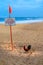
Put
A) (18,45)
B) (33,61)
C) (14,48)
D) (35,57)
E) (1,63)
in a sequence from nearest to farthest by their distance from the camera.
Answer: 1. (1,63)
2. (33,61)
3. (35,57)
4. (14,48)
5. (18,45)

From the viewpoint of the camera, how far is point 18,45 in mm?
9812

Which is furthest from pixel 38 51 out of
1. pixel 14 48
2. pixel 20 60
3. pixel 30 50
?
pixel 20 60

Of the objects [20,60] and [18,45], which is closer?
[20,60]

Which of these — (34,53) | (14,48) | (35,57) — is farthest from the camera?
(14,48)

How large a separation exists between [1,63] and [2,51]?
195cm

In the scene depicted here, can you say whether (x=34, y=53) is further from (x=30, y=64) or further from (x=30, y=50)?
(x=30, y=64)

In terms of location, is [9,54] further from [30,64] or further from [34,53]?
[30,64]

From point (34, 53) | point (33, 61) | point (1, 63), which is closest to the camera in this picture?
point (1, 63)

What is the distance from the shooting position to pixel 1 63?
6586 mm

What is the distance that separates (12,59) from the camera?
730cm

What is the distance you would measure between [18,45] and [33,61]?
272cm

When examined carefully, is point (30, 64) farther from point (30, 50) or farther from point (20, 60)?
point (30, 50)

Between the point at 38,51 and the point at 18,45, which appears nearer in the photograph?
the point at 38,51

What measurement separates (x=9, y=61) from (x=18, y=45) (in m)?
2.85
